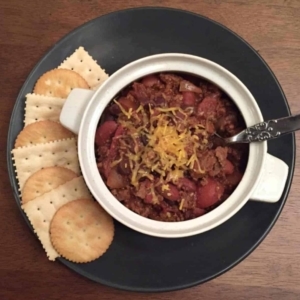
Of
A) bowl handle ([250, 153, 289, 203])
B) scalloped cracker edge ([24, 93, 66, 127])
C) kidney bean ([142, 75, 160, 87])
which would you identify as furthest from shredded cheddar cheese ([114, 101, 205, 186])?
scalloped cracker edge ([24, 93, 66, 127])

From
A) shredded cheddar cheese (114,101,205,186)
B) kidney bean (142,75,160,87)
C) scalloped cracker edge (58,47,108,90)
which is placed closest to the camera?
shredded cheddar cheese (114,101,205,186)

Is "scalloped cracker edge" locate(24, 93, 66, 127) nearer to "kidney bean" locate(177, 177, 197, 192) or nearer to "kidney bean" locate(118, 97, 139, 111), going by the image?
"kidney bean" locate(118, 97, 139, 111)

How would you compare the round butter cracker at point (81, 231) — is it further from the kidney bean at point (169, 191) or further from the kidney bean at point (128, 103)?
the kidney bean at point (128, 103)

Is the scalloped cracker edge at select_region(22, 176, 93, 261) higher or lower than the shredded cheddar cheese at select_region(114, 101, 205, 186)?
lower

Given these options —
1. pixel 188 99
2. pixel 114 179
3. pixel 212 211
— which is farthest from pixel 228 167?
pixel 114 179

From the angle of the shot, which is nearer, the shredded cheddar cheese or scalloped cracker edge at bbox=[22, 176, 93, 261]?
the shredded cheddar cheese

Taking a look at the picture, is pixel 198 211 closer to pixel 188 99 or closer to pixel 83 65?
pixel 188 99
